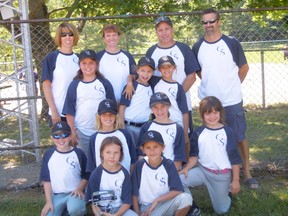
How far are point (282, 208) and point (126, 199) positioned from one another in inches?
66.1

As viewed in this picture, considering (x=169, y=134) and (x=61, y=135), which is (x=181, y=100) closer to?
(x=169, y=134)

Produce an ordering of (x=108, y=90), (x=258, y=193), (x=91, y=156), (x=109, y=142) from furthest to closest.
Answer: (x=258, y=193)
(x=108, y=90)
(x=91, y=156)
(x=109, y=142)

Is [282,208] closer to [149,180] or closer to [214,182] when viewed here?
[214,182]

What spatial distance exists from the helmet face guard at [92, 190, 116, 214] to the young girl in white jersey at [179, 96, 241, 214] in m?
0.80

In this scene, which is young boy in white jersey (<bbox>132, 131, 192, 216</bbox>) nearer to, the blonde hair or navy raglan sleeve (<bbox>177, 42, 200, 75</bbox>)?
the blonde hair

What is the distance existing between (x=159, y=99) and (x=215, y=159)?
91 cm

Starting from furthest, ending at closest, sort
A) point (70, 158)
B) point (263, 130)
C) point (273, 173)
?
point (263, 130) < point (273, 173) < point (70, 158)

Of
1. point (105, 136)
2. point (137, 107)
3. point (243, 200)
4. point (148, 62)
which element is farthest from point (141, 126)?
point (243, 200)

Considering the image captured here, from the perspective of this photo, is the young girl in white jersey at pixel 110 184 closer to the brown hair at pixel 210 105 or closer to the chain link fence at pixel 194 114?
the brown hair at pixel 210 105

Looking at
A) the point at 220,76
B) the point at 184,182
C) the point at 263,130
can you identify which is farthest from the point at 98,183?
the point at 263,130

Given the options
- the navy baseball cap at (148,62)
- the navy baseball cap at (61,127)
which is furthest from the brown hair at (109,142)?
the navy baseball cap at (148,62)

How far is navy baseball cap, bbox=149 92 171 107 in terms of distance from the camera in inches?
170

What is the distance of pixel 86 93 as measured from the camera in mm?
4582

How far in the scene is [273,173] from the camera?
6.00 m
